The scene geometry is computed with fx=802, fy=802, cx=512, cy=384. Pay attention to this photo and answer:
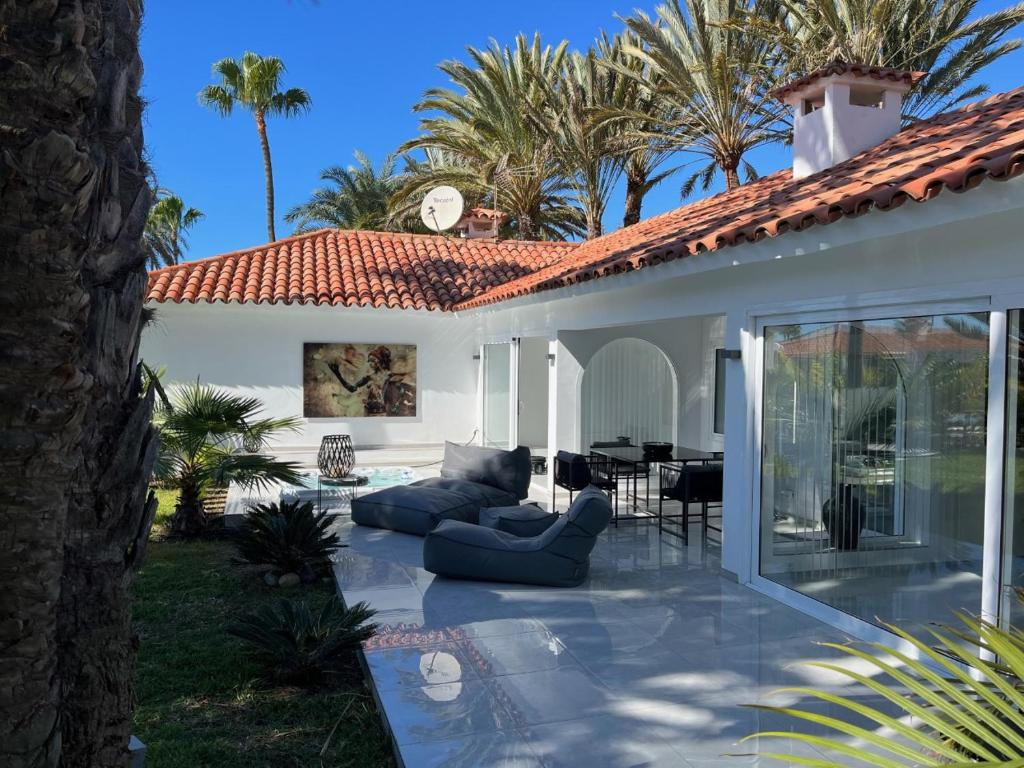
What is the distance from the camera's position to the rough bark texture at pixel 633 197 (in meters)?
24.6

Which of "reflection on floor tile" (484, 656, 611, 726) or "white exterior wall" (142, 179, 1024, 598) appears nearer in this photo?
"reflection on floor tile" (484, 656, 611, 726)

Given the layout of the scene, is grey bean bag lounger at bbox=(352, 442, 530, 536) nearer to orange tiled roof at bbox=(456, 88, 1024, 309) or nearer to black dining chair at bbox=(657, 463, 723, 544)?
black dining chair at bbox=(657, 463, 723, 544)

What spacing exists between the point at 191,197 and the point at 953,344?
42.0 meters

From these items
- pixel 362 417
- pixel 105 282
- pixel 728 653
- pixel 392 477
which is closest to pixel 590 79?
pixel 362 417

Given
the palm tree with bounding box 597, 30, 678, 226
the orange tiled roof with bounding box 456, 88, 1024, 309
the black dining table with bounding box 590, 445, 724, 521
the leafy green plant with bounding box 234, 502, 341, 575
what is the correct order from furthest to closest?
the palm tree with bounding box 597, 30, 678, 226
the black dining table with bounding box 590, 445, 724, 521
the leafy green plant with bounding box 234, 502, 341, 575
the orange tiled roof with bounding box 456, 88, 1024, 309

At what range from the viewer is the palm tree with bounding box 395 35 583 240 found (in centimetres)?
2362

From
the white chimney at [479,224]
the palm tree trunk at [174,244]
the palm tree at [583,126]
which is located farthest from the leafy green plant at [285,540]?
the palm tree trunk at [174,244]

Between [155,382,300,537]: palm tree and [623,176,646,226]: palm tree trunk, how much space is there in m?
16.9

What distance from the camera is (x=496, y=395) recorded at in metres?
17.2

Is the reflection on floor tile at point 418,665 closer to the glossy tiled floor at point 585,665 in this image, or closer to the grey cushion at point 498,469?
the glossy tiled floor at point 585,665

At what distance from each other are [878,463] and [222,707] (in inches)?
200

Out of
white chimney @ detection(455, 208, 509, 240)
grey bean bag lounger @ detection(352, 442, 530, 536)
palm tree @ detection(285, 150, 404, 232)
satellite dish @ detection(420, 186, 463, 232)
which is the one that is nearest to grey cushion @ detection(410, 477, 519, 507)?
grey bean bag lounger @ detection(352, 442, 530, 536)

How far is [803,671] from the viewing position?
5.64 m

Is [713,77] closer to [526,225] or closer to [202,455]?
[526,225]
